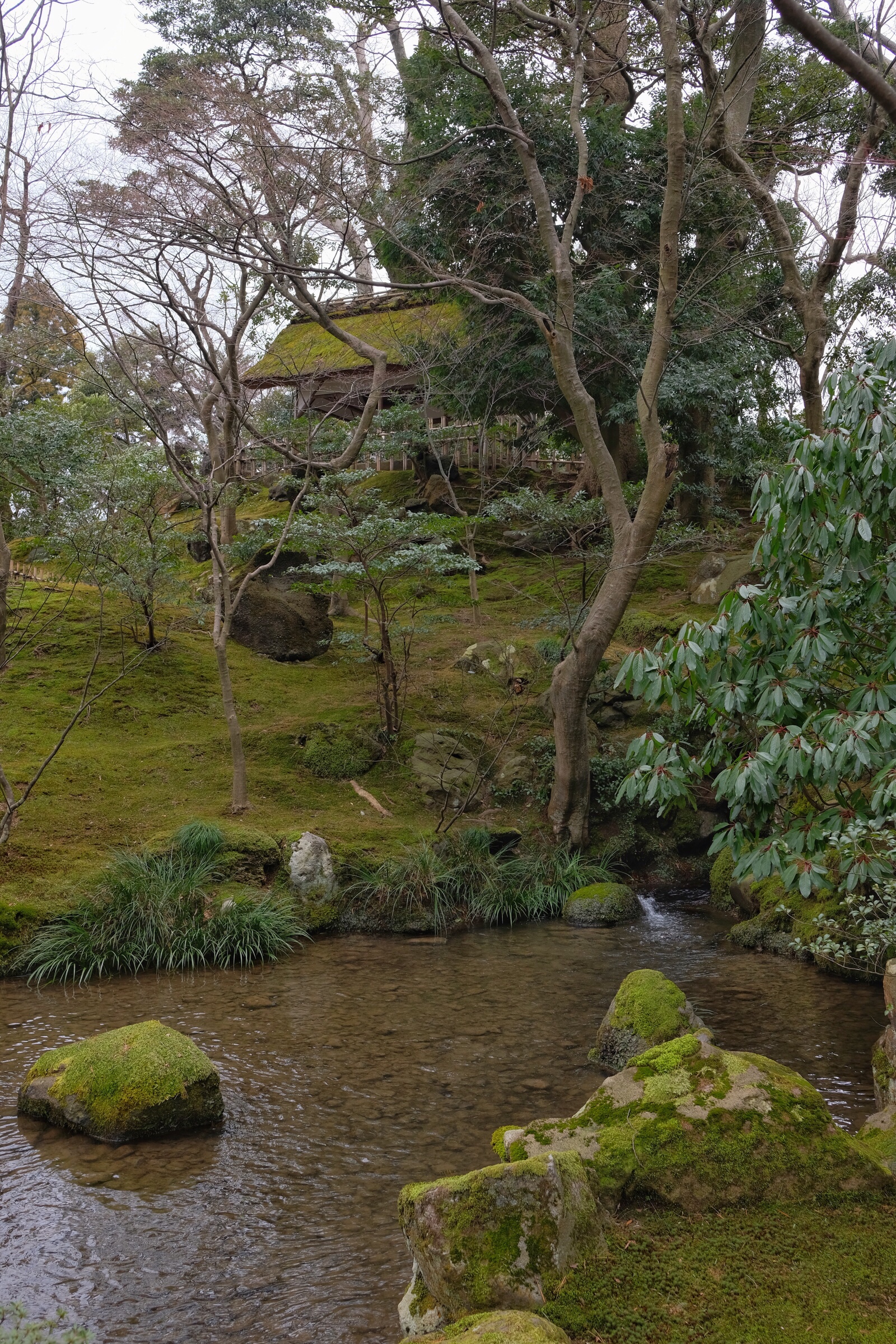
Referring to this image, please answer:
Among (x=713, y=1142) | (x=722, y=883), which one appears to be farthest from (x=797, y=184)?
(x=713, y=1142)

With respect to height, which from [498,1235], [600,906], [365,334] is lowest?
[600,906]

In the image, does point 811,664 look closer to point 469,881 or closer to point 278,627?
point 469,881

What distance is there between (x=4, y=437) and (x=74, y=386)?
13606 millimetres

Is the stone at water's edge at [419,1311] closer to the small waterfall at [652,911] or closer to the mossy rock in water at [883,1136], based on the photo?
the mossy rock in water at [883,1136]

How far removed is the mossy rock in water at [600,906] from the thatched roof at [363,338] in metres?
10.1

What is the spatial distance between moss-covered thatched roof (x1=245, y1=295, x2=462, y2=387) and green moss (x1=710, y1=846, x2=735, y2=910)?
35.5 ft

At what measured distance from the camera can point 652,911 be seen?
1146cm

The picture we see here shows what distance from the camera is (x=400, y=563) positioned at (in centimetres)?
1231

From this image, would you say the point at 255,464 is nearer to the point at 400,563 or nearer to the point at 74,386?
the point at 74,386

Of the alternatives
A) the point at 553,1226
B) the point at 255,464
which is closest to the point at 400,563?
the point at 553,1226

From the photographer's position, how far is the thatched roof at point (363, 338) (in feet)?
62.0

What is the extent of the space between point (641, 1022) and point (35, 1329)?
14.6 ft

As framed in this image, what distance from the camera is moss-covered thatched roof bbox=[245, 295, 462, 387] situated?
1919cm

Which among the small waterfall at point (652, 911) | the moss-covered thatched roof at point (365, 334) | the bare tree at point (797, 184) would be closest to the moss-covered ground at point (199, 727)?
the small waterfall at point (652, 911)
